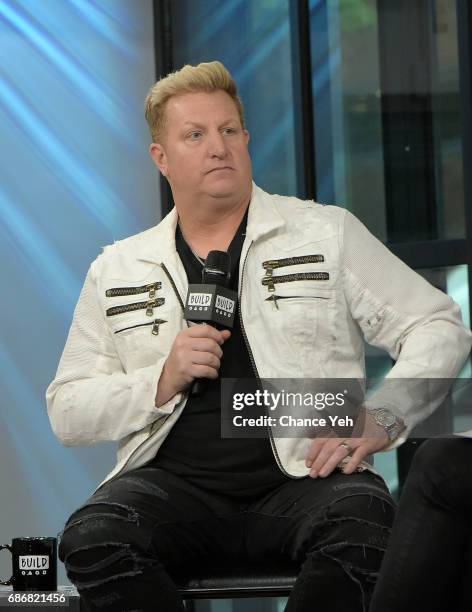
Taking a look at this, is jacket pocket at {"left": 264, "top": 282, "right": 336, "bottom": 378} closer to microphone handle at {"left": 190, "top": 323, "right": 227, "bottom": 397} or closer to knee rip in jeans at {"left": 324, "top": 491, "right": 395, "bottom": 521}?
microphone handle at {"left": 190, "top": 323, "right": 227, "bottom": 397}

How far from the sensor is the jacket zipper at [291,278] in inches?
99.1

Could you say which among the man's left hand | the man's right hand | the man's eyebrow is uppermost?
the man's eyebrow

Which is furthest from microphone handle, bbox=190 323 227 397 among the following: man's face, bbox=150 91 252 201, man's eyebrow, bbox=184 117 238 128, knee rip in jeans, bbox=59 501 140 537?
man's eyebrow, bbox=184 117 238 128

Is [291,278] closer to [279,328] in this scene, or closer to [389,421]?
[279,328]

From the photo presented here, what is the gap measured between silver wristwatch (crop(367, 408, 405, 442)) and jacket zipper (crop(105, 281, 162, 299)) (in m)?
0.55

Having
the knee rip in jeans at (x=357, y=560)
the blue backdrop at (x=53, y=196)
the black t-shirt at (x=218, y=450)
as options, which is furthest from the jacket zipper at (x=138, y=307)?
the blue backdrop at (x=53, y=196)

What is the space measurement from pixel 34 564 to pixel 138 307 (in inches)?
25.6

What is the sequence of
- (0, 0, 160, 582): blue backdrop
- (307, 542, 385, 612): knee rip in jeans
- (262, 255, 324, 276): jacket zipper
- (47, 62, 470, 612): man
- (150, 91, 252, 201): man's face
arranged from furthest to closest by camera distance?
(0, 0, 160, 582): blue backdrop, (150, 91, 252, 201): man's face, (262, 255, 324, 276): jacket zipper, (47, 62, 470, 612): man, (307, 542, 385, 612): knee rip in jeans

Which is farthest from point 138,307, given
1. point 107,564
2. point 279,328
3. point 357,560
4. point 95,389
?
point 357,560

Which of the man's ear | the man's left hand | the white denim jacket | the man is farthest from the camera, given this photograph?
the man's ear

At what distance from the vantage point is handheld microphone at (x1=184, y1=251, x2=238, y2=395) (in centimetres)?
232

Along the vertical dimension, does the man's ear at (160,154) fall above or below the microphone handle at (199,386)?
above

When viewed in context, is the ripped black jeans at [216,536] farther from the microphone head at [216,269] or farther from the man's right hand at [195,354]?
the microphone head at [216,269]

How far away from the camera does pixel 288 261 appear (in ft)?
8.36
